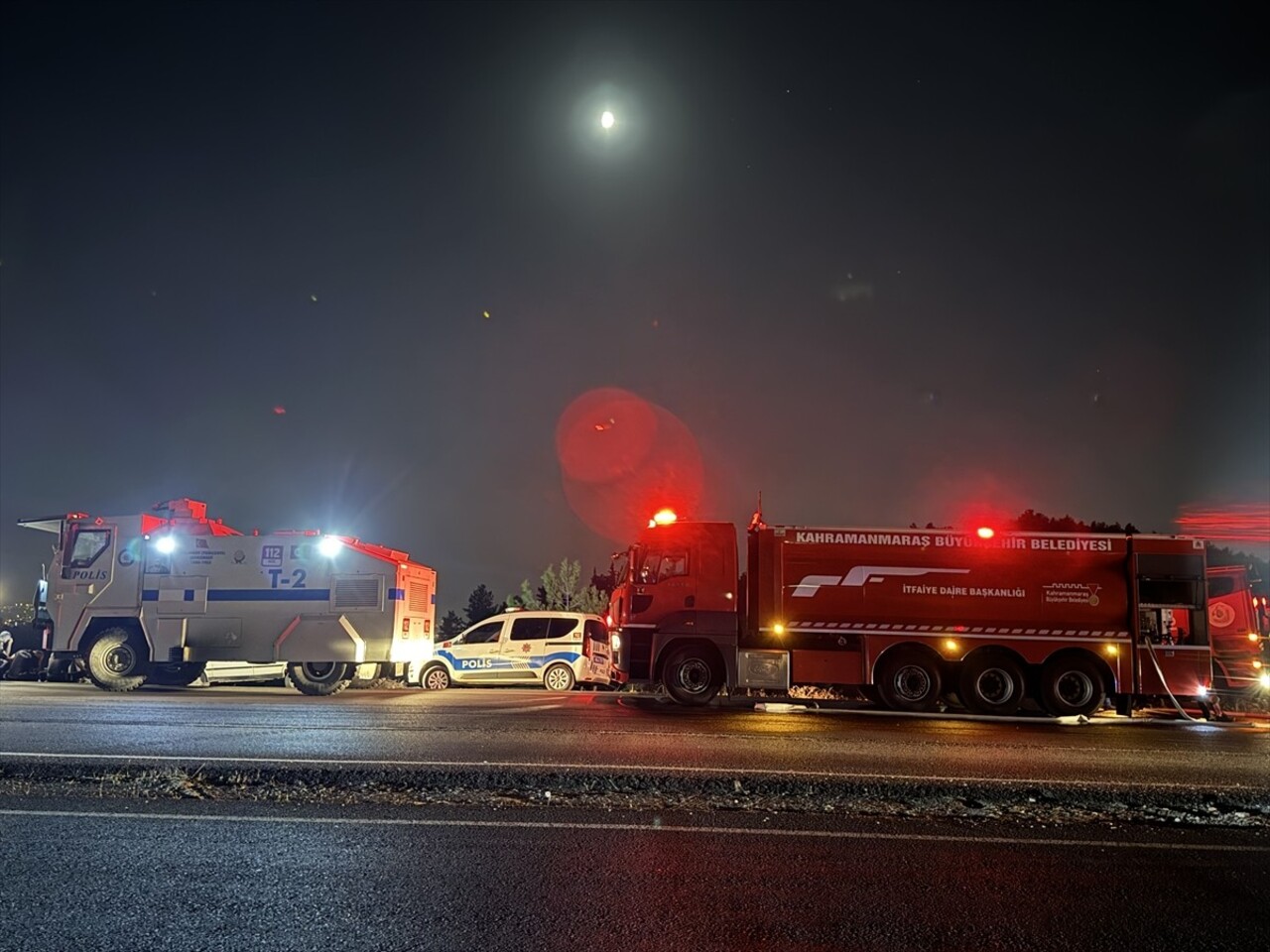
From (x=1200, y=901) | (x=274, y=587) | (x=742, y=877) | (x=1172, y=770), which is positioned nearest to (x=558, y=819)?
(x=742, y=877)

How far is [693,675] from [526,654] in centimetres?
562

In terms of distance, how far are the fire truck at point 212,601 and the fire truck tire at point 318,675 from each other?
0.7 inches

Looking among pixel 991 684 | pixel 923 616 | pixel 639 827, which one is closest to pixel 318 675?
pixel 923 616

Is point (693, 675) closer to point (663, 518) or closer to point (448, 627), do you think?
point (663, 518)

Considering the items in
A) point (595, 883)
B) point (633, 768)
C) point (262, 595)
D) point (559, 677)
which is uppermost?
point (262, 595)

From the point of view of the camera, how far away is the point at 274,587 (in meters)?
18.3

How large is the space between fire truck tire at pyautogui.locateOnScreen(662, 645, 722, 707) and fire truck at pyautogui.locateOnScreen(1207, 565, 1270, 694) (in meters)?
8.30

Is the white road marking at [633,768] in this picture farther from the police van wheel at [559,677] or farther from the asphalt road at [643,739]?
the police van wheel at [559,677]

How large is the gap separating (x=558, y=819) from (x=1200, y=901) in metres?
3.83

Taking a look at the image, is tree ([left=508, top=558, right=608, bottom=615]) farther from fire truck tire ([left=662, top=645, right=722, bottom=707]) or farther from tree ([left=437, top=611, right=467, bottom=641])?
fire truck tire ([left=662, top=645, right=722, bottom=707])

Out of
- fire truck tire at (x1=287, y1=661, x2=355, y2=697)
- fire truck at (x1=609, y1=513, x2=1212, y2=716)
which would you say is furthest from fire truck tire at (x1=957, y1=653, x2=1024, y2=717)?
fire truck tire at (x1=287, y1=661, x2=355, y2=697)

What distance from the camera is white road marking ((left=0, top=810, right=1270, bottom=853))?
612 centimetres

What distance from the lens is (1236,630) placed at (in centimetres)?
1753

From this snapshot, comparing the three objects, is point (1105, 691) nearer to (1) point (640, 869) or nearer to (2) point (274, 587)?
(1) point (640, 869)
